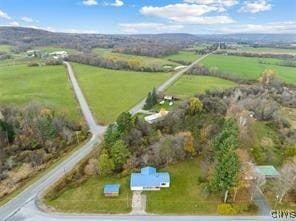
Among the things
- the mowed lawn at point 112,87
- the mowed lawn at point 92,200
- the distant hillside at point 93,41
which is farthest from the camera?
the distant hillside at point 93,41

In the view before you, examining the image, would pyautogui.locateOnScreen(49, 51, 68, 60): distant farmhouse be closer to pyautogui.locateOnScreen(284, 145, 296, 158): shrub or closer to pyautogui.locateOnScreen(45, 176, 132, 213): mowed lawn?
pyautogui.locateOnScreen(45, 176, 132, 213): mowed lawn

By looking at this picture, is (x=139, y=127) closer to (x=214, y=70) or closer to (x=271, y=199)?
(x=271, y=199)

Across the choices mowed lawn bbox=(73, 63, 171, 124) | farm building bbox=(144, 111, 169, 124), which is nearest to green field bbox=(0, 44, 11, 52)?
mowed lawn bbox=(73, 63, 171, 124)

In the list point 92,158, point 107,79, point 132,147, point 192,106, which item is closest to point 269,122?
point 192,106

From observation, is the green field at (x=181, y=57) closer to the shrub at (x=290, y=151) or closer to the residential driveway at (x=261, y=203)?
the shrub at (x=290, y=151)

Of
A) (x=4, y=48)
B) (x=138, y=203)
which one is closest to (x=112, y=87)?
(x=138, y=203)

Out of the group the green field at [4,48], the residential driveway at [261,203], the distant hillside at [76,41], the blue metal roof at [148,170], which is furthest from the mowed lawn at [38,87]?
the residential driveway at [261,203]
